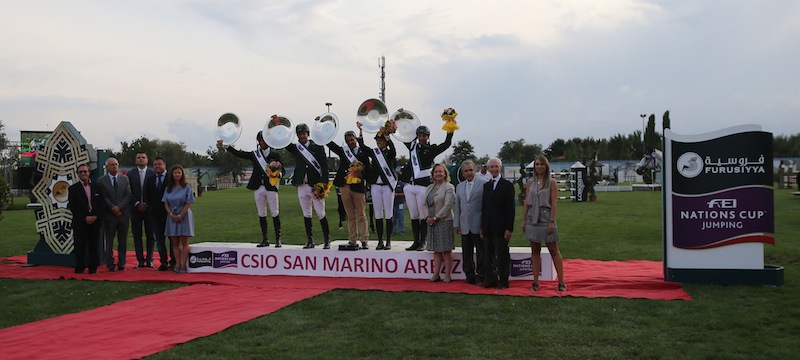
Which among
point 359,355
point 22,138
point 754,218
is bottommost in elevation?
point 359,355

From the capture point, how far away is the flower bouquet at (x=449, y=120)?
379 inches

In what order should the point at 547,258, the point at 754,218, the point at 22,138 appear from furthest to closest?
1. the point at 22,138
2. the point at 547,258
3. the point at 754,218

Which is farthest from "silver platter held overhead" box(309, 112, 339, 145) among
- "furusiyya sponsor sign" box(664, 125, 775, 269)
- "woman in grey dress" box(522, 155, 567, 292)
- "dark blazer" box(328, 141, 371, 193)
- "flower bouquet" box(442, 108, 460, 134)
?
"furusiyya sponsor sign" box(664, 125, 775, 269)

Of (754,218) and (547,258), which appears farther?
(547,258)

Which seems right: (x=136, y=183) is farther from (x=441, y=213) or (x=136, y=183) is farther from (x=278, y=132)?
(x=441, y=213)

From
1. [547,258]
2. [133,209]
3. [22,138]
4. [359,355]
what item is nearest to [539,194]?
[547,258]

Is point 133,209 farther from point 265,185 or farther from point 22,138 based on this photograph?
point 22,138

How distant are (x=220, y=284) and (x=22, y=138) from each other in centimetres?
2917

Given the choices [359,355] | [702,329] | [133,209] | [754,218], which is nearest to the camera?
[359,355]

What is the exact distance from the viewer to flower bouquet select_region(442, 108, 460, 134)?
9.62m

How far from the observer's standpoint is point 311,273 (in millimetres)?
10273

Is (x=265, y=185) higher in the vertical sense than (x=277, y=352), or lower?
higher

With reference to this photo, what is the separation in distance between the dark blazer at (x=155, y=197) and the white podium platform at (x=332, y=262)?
74 centimetres

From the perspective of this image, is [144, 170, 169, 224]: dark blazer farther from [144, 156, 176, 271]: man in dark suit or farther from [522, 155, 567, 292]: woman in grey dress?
[522, 155, 567, 292]: woman in grey dress
